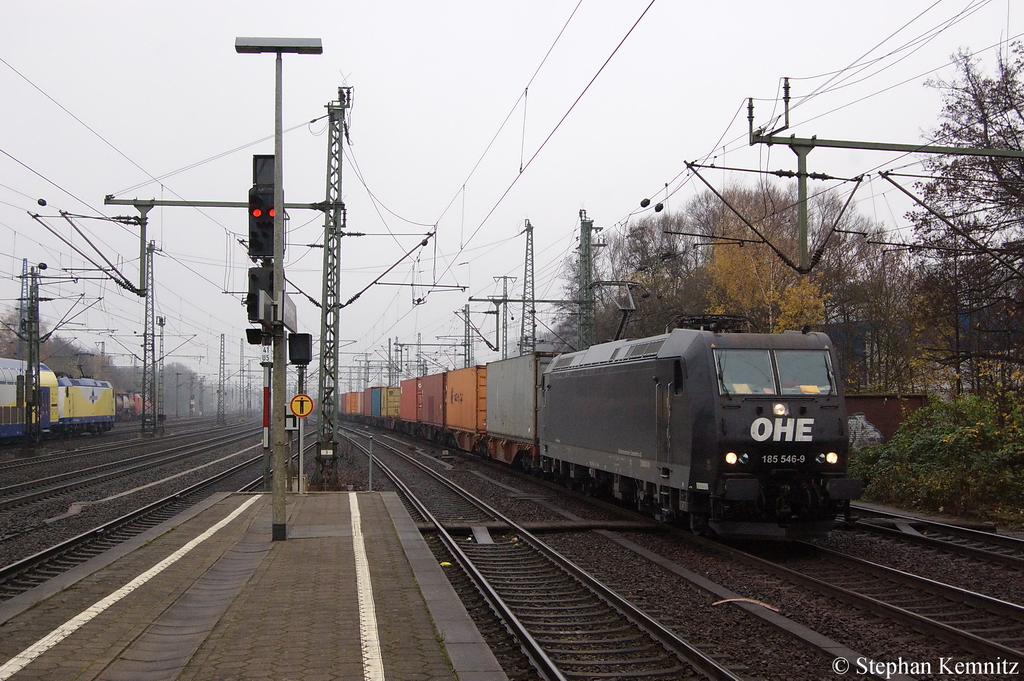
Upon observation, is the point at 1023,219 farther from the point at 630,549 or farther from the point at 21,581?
the point at 21,581

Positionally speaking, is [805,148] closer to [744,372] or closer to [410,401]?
[744,372]

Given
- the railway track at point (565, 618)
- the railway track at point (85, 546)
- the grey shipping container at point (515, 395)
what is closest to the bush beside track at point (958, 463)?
the grey shipping container at point (515, 395)

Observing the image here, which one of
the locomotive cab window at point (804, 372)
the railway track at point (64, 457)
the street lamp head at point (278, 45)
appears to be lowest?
the railway track at point (64, 457)

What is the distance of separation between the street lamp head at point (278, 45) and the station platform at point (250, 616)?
664cm

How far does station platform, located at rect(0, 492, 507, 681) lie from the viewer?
18.7 ft

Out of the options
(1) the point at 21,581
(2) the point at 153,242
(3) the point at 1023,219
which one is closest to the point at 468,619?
(1) the point at 21,581

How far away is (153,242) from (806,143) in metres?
32.4

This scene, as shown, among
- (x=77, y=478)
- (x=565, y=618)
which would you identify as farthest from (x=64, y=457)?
(x=565, y=618)

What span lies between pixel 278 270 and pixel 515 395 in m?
12.7

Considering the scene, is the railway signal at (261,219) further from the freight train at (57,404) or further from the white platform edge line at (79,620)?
the freight train at (57,404)

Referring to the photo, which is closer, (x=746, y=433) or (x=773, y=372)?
(x=746, y=433)

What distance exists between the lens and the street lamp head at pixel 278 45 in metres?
11.1

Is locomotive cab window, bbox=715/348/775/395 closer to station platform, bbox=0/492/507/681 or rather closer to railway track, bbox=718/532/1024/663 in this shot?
railway track, bbox=718/532/1024/663

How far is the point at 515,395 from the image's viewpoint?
23.2 meters
